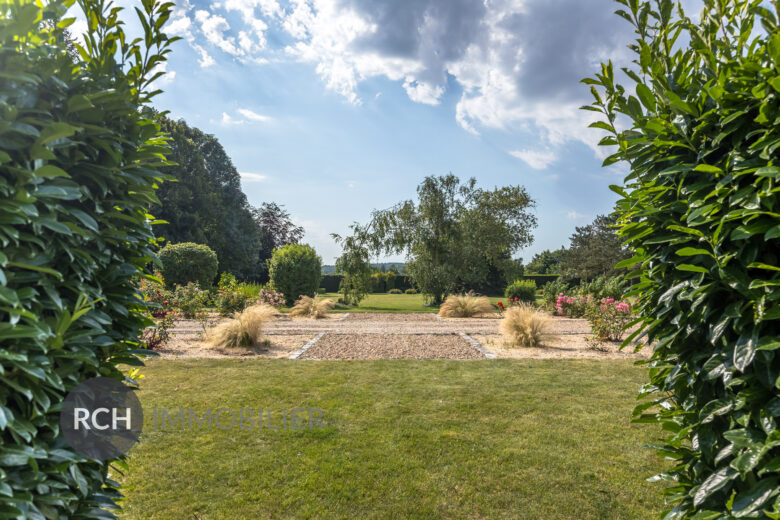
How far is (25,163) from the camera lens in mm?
1370

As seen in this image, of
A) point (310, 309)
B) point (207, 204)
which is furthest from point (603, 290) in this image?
point (207, 204)

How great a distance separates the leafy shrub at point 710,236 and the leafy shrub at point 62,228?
2.09 m

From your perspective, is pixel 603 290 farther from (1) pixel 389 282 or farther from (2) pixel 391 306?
(1) pixel 389 282

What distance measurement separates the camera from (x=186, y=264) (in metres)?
16.5

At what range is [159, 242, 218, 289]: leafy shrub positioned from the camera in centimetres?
1634

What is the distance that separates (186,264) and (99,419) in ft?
53.4

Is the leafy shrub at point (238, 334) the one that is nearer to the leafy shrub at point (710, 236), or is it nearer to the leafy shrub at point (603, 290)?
the leafy shrub at point (710, 236)

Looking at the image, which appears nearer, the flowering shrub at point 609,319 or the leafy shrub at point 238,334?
the leafy shrub at point 238,334

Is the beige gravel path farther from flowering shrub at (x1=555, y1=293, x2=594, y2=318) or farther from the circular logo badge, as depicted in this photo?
the circular logo badge

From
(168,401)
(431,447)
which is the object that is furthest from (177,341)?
(431,447)

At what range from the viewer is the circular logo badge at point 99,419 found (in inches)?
61.4

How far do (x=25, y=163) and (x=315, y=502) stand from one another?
2.43 m

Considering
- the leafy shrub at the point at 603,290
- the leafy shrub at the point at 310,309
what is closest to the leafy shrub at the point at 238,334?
the leafy shrub at the point at 310,309

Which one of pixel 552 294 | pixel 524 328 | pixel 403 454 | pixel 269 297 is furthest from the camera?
pixel 552 294
